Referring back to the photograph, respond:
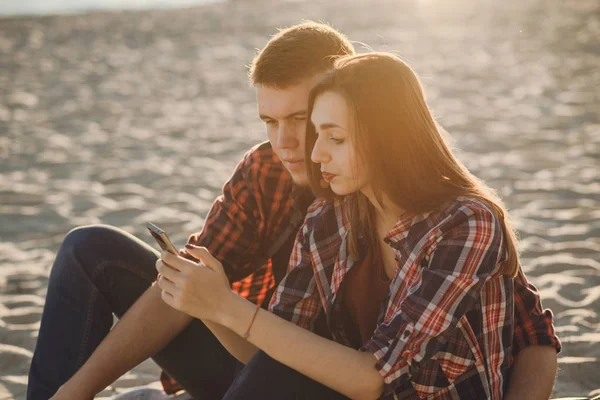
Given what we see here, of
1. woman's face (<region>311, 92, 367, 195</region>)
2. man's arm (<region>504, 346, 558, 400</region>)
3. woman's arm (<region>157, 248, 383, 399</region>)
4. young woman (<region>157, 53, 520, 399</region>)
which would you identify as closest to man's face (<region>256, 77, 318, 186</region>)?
young woman (<region>157, 53, 520, 399</region>)

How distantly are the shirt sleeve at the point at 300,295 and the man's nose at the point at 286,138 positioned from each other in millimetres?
419

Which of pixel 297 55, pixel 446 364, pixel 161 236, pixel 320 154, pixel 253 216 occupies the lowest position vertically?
pixel 446 364

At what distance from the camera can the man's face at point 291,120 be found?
262 centimetres

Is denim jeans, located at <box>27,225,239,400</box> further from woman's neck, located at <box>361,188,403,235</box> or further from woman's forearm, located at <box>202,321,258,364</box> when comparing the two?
woman's neck, located at <box>361,188,403,235</box>

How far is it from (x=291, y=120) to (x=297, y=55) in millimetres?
236

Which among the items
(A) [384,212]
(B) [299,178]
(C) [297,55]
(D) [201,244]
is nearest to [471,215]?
(A) [384,212]

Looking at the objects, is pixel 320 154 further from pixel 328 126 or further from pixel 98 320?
pixel 98 320

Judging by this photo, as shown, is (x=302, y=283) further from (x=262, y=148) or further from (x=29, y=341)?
(x=29, y=341)

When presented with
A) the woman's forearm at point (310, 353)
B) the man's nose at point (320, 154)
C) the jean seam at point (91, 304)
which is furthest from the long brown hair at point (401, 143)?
the jean seam at point (91, 304)

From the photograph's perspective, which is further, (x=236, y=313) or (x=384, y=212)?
(x=384, y=212)

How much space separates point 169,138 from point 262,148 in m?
5.04

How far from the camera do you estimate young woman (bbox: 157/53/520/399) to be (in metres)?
1.94

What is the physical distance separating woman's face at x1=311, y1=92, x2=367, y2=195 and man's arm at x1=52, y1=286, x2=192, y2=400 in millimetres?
819

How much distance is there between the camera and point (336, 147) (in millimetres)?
2146
